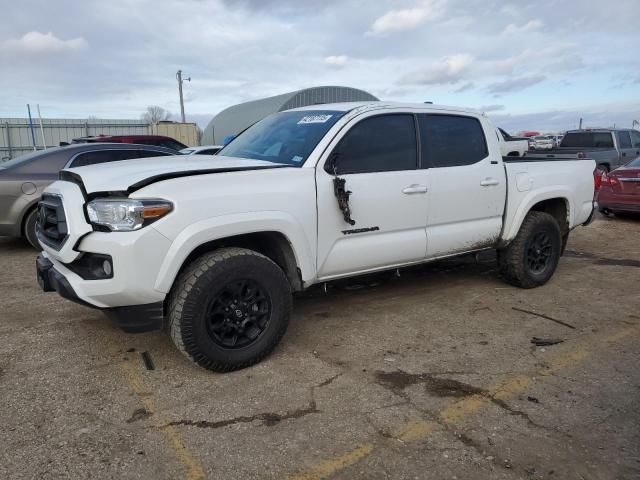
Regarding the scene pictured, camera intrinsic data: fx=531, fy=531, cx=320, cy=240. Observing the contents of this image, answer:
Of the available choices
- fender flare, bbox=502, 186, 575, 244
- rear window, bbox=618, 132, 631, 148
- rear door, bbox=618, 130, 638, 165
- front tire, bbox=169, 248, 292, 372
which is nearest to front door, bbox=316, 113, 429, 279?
front tire, bbox=169, 248, 292, 372

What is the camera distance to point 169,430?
9.50 ft

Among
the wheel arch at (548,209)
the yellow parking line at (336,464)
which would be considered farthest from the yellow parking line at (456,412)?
the wheel arch at (548,209)

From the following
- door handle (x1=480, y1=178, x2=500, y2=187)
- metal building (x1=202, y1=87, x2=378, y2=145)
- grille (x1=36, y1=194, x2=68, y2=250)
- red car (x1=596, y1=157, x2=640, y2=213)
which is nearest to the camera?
grille (x1=36, y1=194, x2=68, y2=250)

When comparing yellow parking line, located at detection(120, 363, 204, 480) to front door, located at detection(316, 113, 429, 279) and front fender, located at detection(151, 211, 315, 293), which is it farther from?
front door, located at detection(316, 113, 429, 279)

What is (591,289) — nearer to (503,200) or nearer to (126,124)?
(503,200)

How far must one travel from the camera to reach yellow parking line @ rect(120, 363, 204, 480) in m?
2.56

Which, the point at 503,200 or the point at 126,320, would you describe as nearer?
the point at 126,320

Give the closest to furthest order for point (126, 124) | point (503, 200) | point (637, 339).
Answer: point (637, 339) < point (503, 200) < point (126, 124)

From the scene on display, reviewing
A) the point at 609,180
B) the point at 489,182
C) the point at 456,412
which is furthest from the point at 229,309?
the point at 609,180

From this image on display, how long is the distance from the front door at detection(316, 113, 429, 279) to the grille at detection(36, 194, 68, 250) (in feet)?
5.59

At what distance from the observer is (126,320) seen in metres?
3.26

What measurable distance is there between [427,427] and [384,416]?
0.82 ft

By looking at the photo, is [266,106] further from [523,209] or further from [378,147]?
[378,147]

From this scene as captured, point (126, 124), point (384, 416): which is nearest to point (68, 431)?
point (384, 416)
